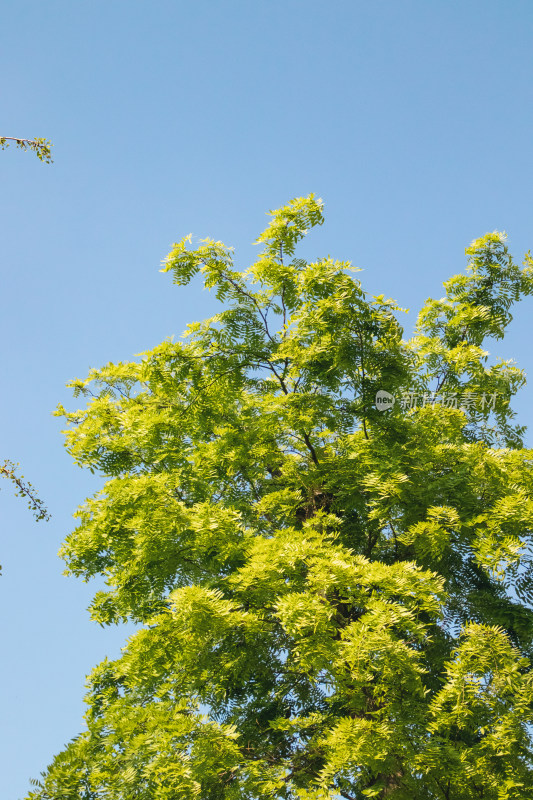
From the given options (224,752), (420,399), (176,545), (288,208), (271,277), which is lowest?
(224,752)

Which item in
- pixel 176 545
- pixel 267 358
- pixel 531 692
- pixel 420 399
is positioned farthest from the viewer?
pixel 420 399

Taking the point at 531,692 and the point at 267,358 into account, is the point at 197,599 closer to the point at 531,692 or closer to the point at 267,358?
the point at 531,692

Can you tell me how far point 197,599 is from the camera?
→ 773 centimetres

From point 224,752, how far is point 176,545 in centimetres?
266

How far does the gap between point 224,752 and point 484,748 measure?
9.55ft

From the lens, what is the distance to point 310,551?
8.11 metres

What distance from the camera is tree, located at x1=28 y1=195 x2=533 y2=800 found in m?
7.42

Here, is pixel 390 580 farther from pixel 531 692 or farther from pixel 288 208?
pixel 288 208

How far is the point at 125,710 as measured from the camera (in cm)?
954

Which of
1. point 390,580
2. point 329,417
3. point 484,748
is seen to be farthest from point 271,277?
point 484,748

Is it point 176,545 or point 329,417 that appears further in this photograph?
point 329,417

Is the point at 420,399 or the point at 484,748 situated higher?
the point at 420,399

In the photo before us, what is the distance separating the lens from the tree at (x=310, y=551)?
7.42 m

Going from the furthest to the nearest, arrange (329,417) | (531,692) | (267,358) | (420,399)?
(420,399) < (267,358) < (329,417) < (531,692)
